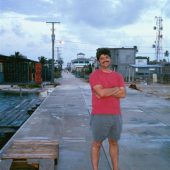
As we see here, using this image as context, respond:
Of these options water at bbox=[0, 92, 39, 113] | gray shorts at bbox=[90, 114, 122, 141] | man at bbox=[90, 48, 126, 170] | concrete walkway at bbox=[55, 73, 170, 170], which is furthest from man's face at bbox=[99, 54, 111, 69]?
water at bbox=[0, 92, 39, 113]

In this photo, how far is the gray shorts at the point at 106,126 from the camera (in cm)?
620

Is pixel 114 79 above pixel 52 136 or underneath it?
above

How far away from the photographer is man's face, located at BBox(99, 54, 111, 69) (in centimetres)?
626

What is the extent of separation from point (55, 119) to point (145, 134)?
Answer: 4.20m

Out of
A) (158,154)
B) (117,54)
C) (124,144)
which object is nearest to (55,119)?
(124,144)

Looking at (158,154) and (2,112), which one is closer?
(158,154)

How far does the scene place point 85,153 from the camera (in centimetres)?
866

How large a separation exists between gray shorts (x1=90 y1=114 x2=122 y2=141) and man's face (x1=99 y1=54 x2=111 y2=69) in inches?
27.7

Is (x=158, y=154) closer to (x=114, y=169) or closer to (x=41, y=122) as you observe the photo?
(x=114, y=169)

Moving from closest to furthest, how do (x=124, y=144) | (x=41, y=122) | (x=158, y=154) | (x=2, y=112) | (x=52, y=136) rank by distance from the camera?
1. (x=158, y=154)
2. (x=124, y=144)
3. (x=52, y=136)
4. (x=41, y=122)
5. (x=2, y=112)

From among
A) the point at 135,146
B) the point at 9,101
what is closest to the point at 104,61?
the point at 135,146

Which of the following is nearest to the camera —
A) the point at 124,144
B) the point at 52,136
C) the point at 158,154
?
the point at 158,154

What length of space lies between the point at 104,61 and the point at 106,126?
0.91 m

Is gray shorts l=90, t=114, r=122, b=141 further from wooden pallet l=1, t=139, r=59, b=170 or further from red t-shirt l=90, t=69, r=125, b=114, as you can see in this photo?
wooden pallet l=1, t=139, r=59, b=170
